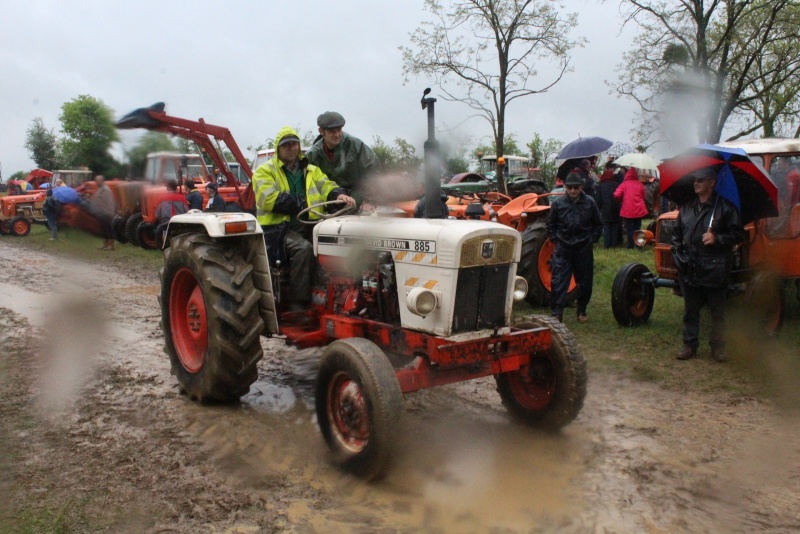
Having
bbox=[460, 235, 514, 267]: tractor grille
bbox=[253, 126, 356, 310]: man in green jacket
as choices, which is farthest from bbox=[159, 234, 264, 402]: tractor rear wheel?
bbox=[460, 235, 514, 267]: tractor grille

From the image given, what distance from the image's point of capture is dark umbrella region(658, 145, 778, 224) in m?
5.87

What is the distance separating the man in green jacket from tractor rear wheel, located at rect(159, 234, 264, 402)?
0.96ft

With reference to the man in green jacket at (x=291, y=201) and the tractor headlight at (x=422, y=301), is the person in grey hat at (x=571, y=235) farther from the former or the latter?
the tractor headlight at (x=422, y=301)

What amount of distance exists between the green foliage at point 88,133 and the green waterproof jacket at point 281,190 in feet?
3.53

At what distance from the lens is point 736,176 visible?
19.7 ft

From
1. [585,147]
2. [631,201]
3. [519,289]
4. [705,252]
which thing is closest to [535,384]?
[519,289]

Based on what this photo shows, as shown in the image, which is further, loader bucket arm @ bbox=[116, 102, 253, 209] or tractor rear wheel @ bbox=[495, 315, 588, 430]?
loader bucket arm @ bbox=[116, 102, 253, 209]

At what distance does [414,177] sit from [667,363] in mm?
2949

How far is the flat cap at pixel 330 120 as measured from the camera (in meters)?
5.23

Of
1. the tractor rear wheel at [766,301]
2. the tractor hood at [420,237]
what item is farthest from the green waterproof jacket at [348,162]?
the tractor rear wheel at [766,301]

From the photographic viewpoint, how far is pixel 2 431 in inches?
175

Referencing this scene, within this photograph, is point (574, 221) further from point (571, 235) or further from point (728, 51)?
Answer: point (728, 51)

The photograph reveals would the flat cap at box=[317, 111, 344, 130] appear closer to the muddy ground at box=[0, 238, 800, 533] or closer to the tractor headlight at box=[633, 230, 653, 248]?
the muddy ground at box=[0, 238, 800, 533]

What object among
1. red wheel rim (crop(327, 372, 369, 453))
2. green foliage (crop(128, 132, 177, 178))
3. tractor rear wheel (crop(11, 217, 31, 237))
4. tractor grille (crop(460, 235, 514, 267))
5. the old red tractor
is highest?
green foliage (crop(128, 132, 177, 178))
